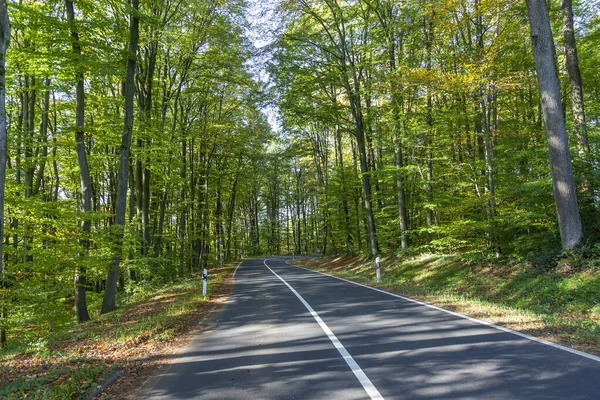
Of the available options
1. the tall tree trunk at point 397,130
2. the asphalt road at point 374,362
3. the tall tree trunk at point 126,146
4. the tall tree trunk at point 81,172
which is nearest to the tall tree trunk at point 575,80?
the tall tree trunk at point 397,130

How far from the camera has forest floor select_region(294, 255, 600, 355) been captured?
614 cm

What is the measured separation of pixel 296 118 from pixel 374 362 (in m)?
17.6

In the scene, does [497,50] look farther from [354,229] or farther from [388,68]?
[354,229]

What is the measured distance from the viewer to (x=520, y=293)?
388 inches

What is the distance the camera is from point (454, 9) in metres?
12.8

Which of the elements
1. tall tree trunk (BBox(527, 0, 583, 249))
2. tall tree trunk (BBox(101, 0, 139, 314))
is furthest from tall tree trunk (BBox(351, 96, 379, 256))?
tall tree trunk (BBox(101, 0, 139, 314))

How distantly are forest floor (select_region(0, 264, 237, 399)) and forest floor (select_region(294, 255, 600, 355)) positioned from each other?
20.1 ft

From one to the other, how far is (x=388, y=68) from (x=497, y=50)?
7348 mm

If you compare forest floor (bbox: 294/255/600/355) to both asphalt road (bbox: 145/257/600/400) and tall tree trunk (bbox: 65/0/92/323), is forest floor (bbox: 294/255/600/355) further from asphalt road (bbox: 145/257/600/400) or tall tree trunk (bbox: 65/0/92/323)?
tall tree trunk (bbox: 65/0/92/323)

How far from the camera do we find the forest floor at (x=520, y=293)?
6.14 m

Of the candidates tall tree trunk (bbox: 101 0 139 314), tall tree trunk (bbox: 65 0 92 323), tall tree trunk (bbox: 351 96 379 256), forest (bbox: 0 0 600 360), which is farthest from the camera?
tall tree trunk (bbox: 351 96 379 256)

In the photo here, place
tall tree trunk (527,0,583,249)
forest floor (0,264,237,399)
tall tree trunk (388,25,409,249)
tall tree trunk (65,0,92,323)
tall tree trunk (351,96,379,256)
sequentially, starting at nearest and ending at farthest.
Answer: forest floor (0,264,237,399) → tall tree trunk (527,0,583,249) → tall tree trunk (65,0,92,323) → tall tree trunk (388,25,409,249) → tall tree trunk (351,96,379,256)

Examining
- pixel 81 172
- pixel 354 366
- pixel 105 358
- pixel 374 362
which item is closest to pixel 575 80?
pixel 374 362

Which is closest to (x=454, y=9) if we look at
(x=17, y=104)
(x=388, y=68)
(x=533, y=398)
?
(x=388, y=68)
